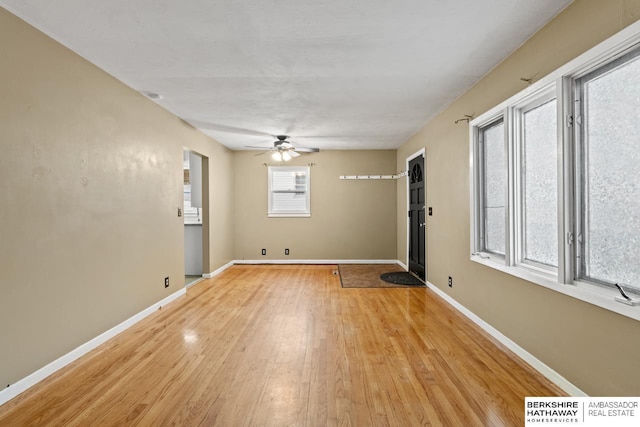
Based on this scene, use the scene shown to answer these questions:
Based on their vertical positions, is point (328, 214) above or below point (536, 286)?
above

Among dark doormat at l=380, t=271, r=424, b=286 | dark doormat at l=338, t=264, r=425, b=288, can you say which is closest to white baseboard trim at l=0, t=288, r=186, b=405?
dark doormat at l=338, t=264, r=425, b=288

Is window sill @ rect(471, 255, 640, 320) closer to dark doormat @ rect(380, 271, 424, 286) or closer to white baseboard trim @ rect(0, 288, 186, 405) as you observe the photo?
dark doormat @ rect(380, 271, 424, 286)

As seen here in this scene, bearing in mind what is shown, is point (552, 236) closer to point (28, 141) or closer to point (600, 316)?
point (600, 316)

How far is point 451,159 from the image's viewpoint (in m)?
4.08

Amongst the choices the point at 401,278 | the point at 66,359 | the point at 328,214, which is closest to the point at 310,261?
the point at 328,214

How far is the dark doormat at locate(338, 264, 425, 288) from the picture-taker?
5117 mm

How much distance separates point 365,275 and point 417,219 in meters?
1.35

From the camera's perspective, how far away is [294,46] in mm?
2588

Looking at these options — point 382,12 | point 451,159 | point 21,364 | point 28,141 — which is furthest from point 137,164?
point 451,159

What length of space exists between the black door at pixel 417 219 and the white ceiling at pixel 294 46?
1.57m

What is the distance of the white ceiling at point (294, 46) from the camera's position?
6.92 feet

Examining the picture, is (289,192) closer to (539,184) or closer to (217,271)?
(217,271)

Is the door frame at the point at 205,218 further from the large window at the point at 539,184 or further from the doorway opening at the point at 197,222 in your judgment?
the large window at the point at 539,184

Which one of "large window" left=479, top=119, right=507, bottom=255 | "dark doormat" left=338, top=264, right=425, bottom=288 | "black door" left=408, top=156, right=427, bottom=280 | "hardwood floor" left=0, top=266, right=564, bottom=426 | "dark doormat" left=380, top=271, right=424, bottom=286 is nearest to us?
"hardwood floor" left=0, top=266, right=564, bottom=426
